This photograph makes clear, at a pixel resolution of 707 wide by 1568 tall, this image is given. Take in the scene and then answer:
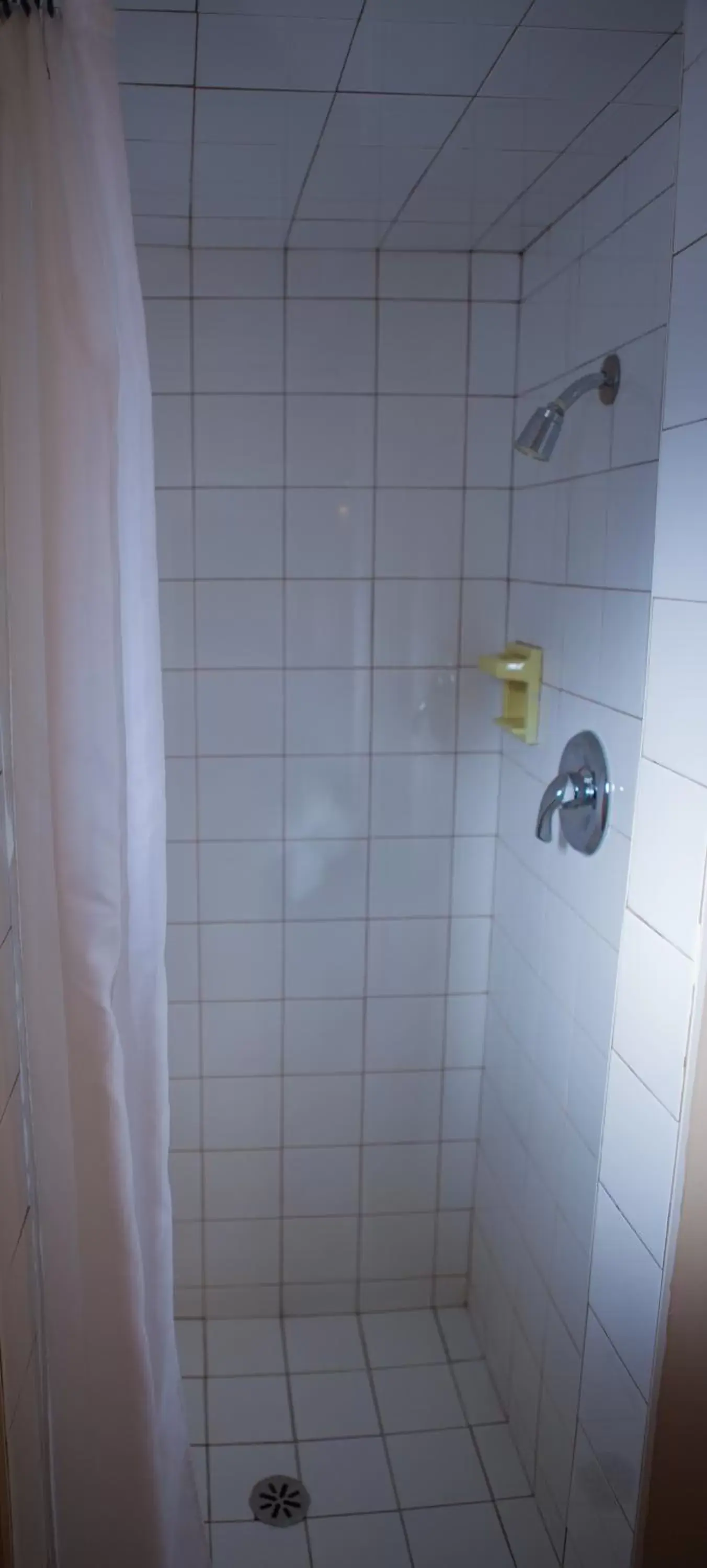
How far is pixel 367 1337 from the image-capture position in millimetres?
2330

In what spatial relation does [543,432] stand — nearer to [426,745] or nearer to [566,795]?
[566,795]

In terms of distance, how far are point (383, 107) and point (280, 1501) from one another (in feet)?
7.39

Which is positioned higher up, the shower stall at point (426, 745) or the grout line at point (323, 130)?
the grout line at point (323, 130)

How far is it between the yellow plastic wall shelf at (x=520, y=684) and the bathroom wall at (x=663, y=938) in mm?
616

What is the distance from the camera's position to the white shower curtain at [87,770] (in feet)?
3.36

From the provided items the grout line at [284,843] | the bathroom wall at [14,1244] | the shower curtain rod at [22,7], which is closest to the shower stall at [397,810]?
the grout line at [284,843]

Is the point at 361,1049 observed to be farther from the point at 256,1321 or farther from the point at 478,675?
the point at 478,675

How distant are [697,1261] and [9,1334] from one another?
79 centimetres

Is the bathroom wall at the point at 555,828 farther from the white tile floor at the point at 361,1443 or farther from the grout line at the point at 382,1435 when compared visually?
the grout line at the point at 382,1435

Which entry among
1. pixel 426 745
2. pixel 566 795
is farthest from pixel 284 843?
pixel 566 795

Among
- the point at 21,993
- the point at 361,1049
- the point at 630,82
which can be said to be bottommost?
the point at 361,1049

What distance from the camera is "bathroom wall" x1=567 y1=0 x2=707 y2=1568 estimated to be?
45.1 inches

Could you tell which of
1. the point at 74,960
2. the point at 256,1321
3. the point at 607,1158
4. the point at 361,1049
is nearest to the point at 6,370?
the point at 74,960

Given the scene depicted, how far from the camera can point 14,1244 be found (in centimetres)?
123
